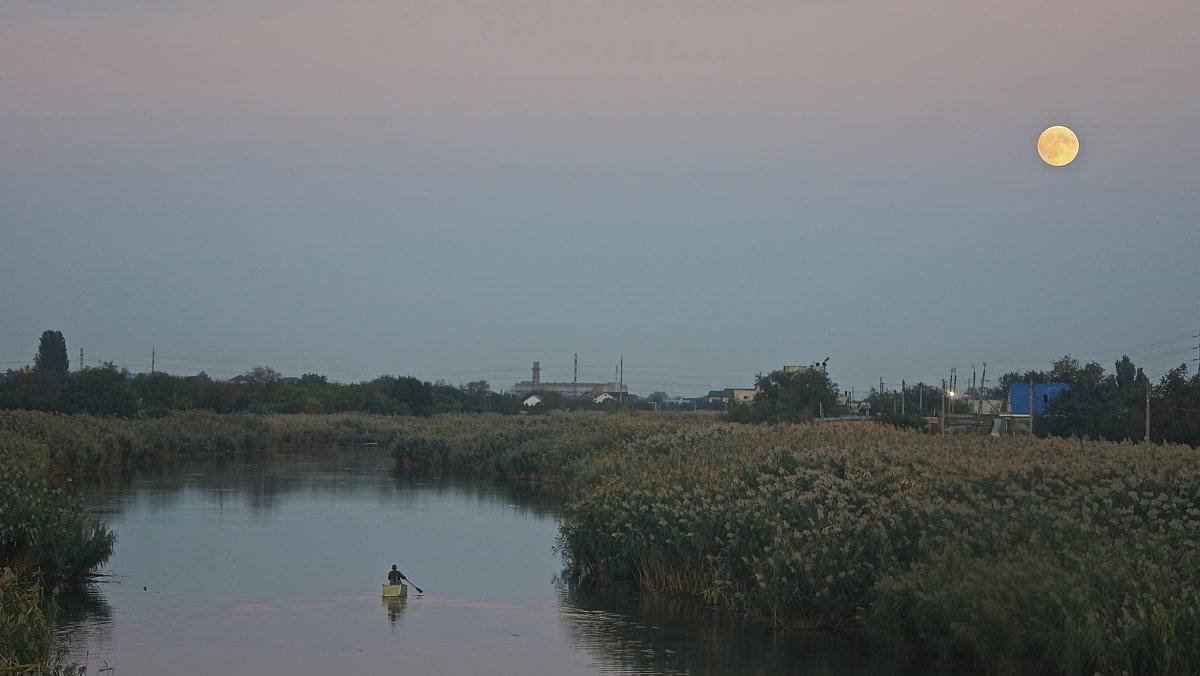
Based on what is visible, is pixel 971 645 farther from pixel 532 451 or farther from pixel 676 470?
pixel 532 451

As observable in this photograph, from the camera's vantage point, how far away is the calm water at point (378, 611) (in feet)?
56.2

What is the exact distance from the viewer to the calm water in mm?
17141

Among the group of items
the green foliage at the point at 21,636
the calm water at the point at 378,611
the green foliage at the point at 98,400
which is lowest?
the calm water at the point at 378,611

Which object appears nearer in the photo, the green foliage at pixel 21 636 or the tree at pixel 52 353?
the green foliage at pixel 21 636

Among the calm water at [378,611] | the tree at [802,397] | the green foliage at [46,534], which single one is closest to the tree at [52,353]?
the tree at [802,397]

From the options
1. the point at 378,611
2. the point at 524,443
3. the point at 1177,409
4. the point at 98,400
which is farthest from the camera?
the point at 98,400

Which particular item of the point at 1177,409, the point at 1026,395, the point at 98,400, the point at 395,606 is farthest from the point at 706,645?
the point at 1026,395

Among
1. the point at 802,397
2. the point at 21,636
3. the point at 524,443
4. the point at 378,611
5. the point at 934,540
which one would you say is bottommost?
the point at 378,611

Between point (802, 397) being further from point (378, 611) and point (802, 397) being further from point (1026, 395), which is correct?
point (378, 611)

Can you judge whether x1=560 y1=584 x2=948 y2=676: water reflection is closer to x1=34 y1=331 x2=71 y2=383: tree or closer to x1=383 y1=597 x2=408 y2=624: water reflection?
x1=383 y1=597 x2=408 y2=624: water reflection

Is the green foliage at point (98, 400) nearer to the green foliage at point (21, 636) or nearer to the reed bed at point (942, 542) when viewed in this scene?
the reed bed at point (942, 542)

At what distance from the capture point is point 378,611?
20859mm

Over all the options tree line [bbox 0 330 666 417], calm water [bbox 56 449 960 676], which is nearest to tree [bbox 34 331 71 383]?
tree line [bbox 0 330 666 417]

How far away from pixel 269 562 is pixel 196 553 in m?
2.05
